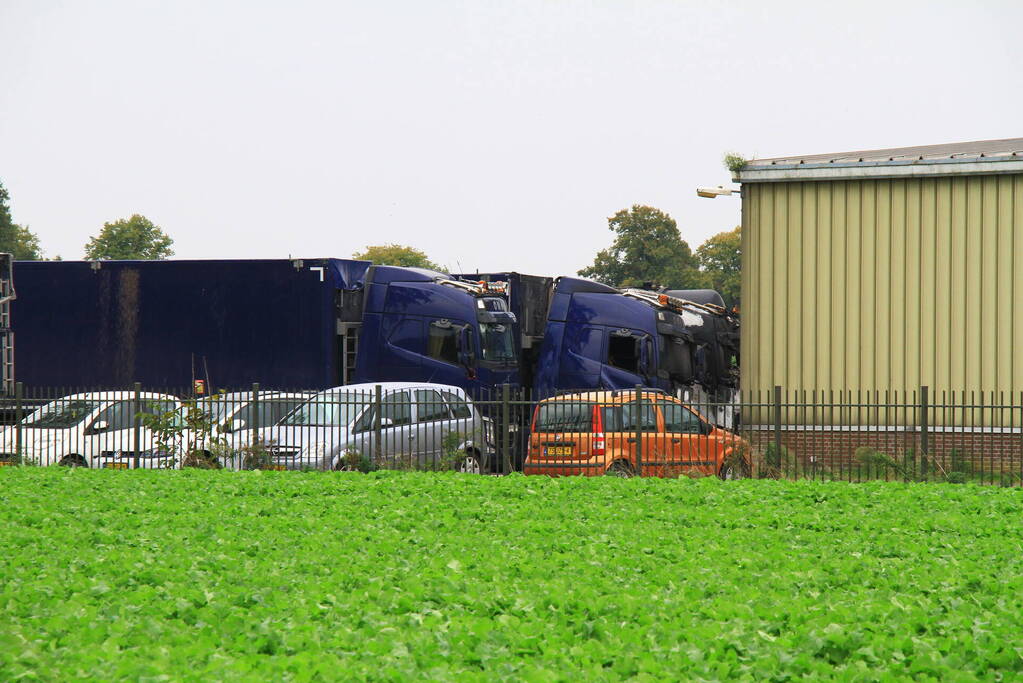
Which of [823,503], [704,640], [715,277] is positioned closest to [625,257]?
[715,277]

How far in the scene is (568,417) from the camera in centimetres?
1866

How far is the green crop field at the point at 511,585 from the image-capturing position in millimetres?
7629

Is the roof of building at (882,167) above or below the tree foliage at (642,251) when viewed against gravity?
below

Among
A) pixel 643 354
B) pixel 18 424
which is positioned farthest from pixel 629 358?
pixel 18 424

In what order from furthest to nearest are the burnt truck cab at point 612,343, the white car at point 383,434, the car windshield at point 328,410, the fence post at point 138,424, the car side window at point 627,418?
the burnt truck cab at point 612,343, the fence post at point 138,424, the car windshield at point 328,410, the white car at point 383,434, the car side window at point 627,418

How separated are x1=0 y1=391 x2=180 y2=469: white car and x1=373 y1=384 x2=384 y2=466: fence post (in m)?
3.44

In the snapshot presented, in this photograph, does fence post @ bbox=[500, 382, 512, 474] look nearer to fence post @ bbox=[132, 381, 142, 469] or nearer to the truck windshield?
the truck windshield

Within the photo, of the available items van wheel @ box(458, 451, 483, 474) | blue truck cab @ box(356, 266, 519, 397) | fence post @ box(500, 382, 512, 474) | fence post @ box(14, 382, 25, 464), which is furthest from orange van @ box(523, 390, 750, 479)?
fence post @ box(14, 382, 25, 464)

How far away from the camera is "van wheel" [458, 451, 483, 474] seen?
64.0 feet

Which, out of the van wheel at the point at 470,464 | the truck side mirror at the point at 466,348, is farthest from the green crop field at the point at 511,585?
the truck side mirror at the point at 466,348

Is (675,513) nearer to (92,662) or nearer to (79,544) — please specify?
(79,544)

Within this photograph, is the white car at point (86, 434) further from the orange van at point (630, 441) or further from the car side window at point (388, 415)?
the orange van at point (630, 441)

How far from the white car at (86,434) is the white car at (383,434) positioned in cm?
225

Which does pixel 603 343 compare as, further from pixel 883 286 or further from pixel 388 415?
pixel 388 415
